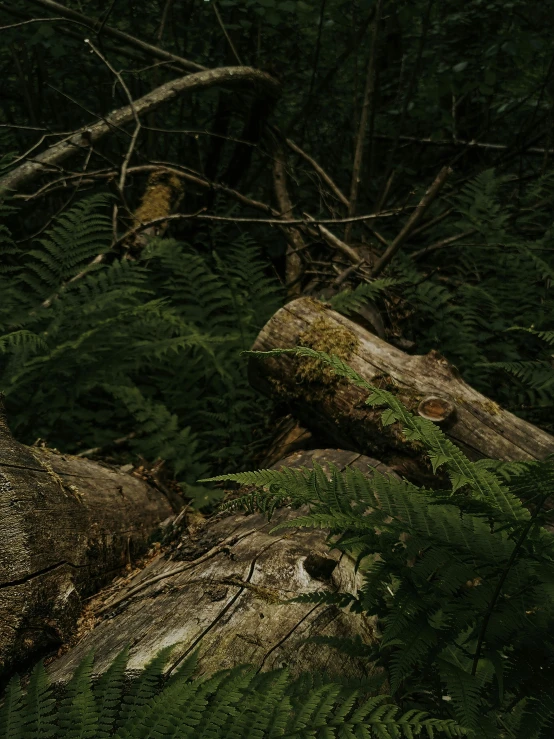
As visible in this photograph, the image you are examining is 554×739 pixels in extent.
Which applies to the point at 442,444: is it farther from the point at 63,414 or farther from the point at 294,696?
the point at 63,414

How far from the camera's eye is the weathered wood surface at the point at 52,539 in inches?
89.0

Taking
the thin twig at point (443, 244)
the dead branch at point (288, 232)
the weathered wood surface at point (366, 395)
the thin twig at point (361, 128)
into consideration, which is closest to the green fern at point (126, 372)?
the weathered wood surface at point (366, 395)

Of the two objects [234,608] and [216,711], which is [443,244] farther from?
[216,711]

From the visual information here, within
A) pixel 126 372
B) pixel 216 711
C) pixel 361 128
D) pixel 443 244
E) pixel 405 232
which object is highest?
pixel 361 128

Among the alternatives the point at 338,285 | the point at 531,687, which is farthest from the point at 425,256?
the point at 531,687

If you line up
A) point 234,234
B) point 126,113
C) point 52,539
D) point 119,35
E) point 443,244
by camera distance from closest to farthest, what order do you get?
point 52,539 → point 126,113 → point 443,244 → point 119,35 → point 234,234

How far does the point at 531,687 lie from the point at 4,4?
7.27 meters

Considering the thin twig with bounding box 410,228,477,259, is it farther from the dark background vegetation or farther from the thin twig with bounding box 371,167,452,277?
the thin twig with bounding box 371,167,452,277

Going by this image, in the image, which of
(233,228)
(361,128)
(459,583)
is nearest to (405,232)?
(361,128)

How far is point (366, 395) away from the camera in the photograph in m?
3.42

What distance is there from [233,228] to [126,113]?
2.18 meters

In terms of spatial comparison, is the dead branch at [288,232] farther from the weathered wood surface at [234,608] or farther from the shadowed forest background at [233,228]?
the weathered wood surface at [234,608]

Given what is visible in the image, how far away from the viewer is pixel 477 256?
19.0 feet

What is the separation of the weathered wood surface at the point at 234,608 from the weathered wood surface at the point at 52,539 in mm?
135
